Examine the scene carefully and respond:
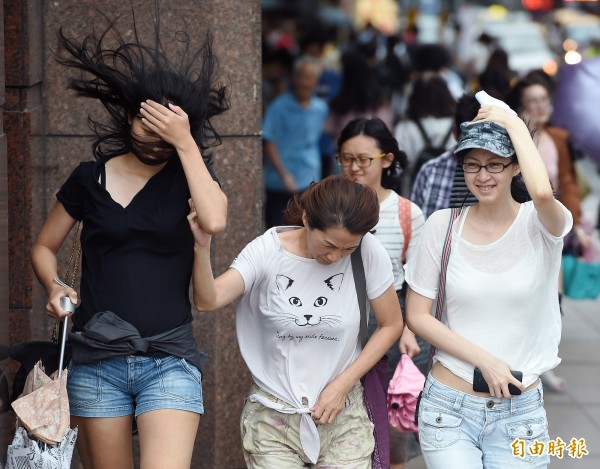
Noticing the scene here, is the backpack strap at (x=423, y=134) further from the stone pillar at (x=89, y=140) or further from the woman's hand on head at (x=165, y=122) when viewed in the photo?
the woman's hand on head at (x=165, y=122)

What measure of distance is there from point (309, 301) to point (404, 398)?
0.92m

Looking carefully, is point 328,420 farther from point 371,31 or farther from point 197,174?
point 371,31

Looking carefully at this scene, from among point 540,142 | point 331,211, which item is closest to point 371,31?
point 540,142

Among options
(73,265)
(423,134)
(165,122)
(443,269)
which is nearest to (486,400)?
(443,269)

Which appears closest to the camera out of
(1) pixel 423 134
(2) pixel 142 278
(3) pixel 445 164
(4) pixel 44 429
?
(4) pixel 44 429

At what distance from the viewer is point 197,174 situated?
4117mm

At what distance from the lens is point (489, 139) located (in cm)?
425

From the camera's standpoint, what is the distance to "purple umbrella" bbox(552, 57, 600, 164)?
8148mm

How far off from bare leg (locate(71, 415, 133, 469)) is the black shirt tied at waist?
0.22 m

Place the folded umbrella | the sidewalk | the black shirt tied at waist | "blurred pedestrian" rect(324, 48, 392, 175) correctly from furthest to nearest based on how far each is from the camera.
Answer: "blurred pedestrian" rect(324, 48, 392, 175) → the sidewalk → the black shirt tied at waist → the folded umbrella

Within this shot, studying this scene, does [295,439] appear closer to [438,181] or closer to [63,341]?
[63,341]

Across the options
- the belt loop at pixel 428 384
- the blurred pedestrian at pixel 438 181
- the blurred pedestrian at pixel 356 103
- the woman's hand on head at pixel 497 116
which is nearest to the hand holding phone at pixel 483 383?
the belt loop at pixel 428 384

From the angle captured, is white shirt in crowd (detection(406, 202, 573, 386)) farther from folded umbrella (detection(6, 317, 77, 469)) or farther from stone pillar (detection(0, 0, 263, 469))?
stone pillar (detection(0, 0, 263, 469))

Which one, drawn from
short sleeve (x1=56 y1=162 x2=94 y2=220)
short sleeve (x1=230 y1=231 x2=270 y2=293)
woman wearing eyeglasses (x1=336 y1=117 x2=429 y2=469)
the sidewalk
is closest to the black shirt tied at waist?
short sleeve (x1=230 y1=231 x2=270 y2=293)
